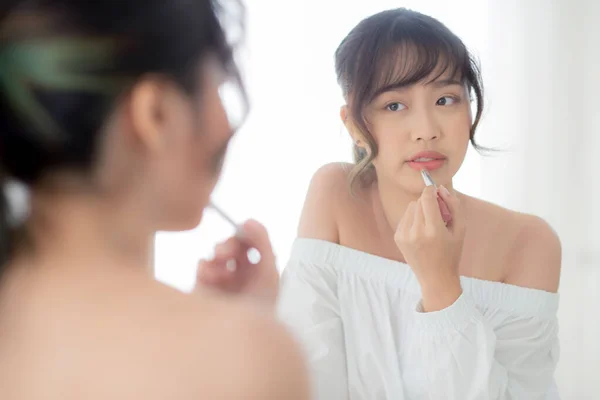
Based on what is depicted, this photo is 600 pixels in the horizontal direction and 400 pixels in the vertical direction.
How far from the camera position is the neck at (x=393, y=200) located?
0.96 metres

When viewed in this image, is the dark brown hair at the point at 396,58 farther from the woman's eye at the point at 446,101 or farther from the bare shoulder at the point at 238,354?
the bare shoulder at the point at 238,354

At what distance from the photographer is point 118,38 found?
353 millimetres

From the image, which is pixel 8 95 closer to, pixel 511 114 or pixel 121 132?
pixel 121 132

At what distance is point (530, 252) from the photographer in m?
0.91

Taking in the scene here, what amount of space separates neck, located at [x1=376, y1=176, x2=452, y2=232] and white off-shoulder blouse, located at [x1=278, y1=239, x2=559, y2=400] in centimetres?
9

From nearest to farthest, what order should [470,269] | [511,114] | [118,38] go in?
[118,38]
[470,269]
[511,114]

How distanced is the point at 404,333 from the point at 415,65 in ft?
1.22

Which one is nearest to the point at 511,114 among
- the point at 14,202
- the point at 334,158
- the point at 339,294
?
the point at 334,158

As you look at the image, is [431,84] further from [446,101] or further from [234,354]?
[234,354]

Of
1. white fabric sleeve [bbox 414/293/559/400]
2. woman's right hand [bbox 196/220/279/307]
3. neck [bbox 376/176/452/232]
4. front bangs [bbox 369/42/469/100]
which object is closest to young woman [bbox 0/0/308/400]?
woman's right hand [bbox 196/220/279/307]

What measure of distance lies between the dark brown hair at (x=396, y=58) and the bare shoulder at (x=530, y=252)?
0.66 ft

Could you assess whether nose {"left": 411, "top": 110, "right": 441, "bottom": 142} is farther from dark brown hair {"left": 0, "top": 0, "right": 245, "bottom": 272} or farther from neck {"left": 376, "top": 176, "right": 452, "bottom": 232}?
dark brown hair {"left": 0, "top": 0, "right": 245, "bottom": 272}

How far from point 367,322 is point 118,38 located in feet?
2.03

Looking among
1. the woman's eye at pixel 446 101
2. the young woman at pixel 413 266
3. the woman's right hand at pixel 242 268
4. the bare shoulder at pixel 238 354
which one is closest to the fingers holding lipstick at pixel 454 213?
the young woman at pixel 413 266
